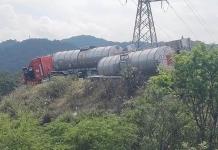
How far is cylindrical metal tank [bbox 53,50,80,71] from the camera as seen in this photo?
47438 mm

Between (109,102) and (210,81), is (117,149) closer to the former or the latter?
(210,81)

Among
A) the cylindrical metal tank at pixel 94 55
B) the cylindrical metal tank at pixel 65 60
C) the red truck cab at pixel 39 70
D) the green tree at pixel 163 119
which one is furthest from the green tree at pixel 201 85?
the red truck cab at pixel 39 70

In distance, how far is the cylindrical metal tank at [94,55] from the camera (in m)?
44.1

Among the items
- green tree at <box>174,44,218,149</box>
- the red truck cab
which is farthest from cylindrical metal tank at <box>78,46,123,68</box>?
green tree at <box>174,44,218,149</box>

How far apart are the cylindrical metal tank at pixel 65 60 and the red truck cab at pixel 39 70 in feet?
2.45

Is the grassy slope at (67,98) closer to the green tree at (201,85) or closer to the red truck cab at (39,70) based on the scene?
the red truck cab at (39,70)

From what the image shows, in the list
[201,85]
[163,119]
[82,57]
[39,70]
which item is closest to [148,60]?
[82,57]

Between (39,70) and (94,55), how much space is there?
8280 mm

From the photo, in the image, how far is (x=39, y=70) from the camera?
50625 mm

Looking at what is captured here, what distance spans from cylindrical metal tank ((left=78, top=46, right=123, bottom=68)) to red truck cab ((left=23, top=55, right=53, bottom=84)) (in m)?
5.09

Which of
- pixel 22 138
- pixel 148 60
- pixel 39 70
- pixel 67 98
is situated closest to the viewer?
pixel 22 138

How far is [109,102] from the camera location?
35000 mm

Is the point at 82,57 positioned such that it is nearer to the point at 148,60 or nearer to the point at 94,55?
the point at 94,55

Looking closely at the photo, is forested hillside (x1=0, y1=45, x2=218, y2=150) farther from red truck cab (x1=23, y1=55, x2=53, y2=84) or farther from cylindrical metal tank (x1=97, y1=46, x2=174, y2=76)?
red truck cab (x1=23, y1=55, x2=53, y2=84)
